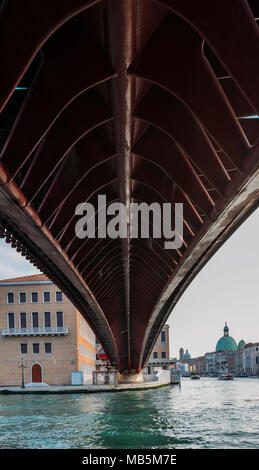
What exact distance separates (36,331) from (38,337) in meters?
0.69

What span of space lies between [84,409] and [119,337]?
44.0 ft

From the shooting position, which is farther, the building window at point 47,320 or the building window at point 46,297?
the building window at point 46,297

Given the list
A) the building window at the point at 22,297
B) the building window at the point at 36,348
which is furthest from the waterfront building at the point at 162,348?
the building window at the point at 22,297

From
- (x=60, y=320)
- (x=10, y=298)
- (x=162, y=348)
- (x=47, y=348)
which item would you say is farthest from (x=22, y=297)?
(x=162, y=348)

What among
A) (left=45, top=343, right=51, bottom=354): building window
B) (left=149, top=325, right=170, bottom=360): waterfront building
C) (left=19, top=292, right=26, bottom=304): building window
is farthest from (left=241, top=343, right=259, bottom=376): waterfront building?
(left=19, top=292, right=26, bottom=304): building window

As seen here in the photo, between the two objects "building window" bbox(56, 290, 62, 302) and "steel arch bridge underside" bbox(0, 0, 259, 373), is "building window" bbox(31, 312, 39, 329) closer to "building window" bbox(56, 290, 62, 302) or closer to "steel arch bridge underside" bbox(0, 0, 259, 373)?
"building window" bbox(56, 290, 62, 302)

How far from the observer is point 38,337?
5853 cm

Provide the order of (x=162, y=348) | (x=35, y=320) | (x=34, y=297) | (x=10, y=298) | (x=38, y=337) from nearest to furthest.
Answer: (x=38, y=337) < (x=35, y=320) < (x=10, y=298) < (x=34, y=297) < (x=162, y=348)

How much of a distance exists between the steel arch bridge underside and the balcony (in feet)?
143

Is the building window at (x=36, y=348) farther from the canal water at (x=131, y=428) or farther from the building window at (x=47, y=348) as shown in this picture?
the canal water at (x=131, y=428)

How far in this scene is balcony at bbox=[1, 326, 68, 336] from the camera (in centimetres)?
5803

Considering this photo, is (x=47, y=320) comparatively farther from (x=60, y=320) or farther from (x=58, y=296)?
(x=58, y=296)

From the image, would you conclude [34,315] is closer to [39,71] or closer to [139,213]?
Result: [139,213]

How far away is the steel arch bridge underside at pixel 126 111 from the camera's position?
6.57 metres
